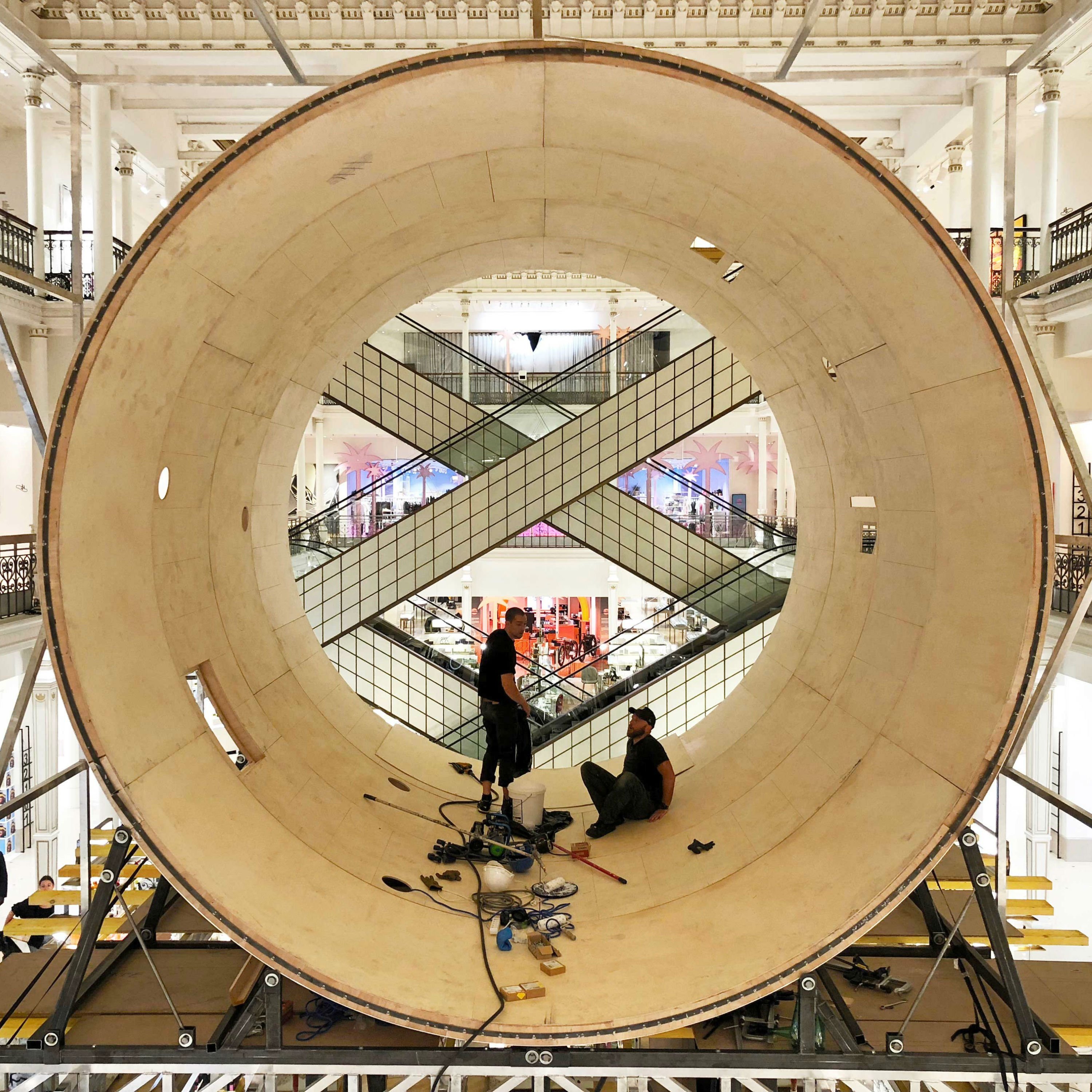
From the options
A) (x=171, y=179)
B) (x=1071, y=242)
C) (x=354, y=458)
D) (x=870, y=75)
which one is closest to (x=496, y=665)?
(x=870, y=75)

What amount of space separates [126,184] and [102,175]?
3.51 metres

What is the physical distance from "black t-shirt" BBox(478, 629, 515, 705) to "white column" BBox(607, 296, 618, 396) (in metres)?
14.3

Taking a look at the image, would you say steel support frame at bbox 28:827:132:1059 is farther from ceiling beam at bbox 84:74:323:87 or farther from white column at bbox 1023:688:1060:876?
white column at bbox 1023:688:1060:876

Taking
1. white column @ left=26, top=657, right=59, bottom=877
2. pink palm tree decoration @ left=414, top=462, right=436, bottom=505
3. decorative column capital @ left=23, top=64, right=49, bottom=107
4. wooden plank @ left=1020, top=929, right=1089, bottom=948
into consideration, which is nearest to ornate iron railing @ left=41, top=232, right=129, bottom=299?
decorative column capital @ left=23, top=64, right=49, bottom=107

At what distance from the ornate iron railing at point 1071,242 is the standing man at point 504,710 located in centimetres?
881

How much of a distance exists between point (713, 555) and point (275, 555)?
6.77 m

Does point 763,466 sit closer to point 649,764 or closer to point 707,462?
point 707,462

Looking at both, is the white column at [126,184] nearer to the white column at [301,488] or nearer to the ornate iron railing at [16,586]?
the ornate iron railing at [16,586]

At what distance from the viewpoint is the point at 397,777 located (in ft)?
22.4

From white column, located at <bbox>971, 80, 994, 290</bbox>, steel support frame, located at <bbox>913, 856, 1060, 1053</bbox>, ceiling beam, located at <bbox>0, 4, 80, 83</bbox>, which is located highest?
white column, located at <bbox>971, 80, 994, 290</bbox>

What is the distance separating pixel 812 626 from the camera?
6.54m

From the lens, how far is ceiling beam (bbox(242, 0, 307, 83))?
4.18m

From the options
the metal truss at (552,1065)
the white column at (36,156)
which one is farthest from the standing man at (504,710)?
the white column at (36,156)

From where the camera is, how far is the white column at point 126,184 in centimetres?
1221
